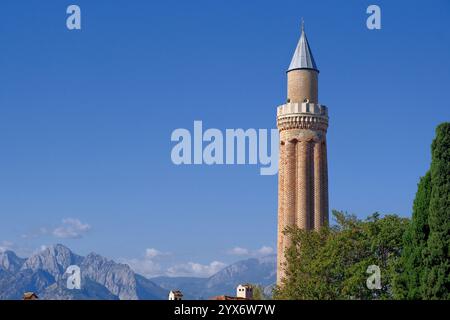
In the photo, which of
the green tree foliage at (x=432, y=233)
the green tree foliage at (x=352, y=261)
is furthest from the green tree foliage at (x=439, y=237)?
the green tree foliage at (x=352, y=261)

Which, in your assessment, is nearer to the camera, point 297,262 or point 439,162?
point 439,162

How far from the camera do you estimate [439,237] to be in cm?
3784

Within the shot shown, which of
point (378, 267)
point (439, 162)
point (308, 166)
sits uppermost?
point (308, 166)

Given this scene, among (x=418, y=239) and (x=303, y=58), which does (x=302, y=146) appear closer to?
(x=303, y=58)

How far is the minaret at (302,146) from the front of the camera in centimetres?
7994

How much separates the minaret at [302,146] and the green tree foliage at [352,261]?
2147 centimetres

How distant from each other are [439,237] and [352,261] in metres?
17.7

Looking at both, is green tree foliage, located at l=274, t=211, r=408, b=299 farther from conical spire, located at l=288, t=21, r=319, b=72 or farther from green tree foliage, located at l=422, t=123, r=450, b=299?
conical spire, located at l=288, t=21, r=319, b=72

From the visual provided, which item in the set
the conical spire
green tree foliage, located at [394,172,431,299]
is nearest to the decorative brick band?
the conical spire

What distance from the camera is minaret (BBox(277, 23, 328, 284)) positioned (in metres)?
79.9
